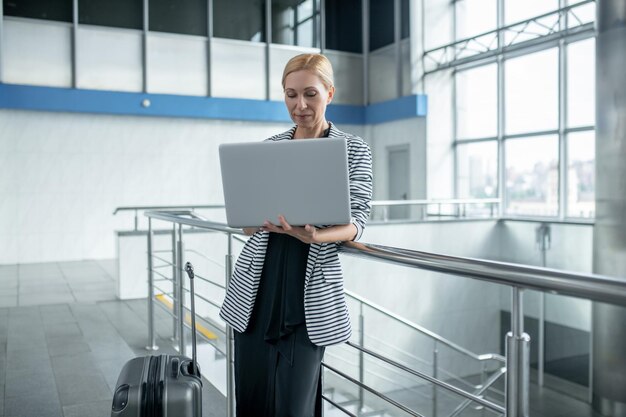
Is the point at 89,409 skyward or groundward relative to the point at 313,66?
groundward

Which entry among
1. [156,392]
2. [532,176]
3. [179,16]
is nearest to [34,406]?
[156,392]

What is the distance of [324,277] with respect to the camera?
1600 mm

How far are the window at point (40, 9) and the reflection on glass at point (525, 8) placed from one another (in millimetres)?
7296

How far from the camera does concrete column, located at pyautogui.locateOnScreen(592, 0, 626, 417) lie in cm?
559

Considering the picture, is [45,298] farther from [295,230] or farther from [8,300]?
[295,230]

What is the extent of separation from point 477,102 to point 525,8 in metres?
1.84

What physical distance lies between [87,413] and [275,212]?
2100mm

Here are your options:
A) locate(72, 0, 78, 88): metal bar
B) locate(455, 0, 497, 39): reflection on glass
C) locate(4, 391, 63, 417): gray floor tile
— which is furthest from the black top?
locate(455, 0, 497, 39): reflection on glass

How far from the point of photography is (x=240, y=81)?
449 inches

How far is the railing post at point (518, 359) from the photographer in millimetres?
1226

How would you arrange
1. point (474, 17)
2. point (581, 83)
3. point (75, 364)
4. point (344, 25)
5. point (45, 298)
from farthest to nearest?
point (344, 25) < point (474, 17) < point (581, 83) < point (45, 298) < point (75, 364)

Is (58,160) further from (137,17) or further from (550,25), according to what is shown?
(550,25)

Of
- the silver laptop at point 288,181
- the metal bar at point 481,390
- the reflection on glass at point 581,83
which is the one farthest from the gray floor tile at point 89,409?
the reflection on glass at point 581,83

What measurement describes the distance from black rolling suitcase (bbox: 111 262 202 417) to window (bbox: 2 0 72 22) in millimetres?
9358
